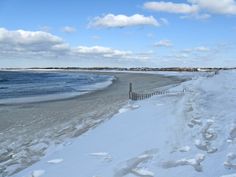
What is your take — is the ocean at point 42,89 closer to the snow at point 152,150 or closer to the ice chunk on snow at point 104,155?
the snow at point 152,150

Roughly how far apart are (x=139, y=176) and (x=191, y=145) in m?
2.40

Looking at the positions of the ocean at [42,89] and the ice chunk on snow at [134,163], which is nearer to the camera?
the ice chunk on snow at [134,163]

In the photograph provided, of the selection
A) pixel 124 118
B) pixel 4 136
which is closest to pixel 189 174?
pixel 124 118

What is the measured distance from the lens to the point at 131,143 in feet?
31.1

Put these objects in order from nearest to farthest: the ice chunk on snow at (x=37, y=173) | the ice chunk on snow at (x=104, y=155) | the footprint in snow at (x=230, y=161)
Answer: the footprint in snow at (x=230, y=161), the ice chunk on snow at (x=37, y=173), the ice chunk on snow at (x=104, y=155)

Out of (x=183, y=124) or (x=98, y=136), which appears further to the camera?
(x=183, y=124)

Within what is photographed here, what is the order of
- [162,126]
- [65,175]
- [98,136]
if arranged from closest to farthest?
[65,175] → [98,136] → [162,126]

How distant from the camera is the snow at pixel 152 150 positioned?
23.2 feet

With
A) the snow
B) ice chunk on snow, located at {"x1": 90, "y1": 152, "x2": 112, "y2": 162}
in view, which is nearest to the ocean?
the snow

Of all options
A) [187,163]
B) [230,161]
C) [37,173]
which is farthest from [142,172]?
[37,173]

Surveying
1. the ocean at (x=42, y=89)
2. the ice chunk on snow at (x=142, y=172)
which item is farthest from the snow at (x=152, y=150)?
the ocean at (x=42, y=89)

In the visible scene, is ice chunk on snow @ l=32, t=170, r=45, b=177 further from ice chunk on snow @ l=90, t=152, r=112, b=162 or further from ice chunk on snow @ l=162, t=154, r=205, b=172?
ice chunk on snow @ l=162, t=154, r=205, b=172

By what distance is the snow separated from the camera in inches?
279

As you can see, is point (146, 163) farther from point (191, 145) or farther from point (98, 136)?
point (98, 136)
